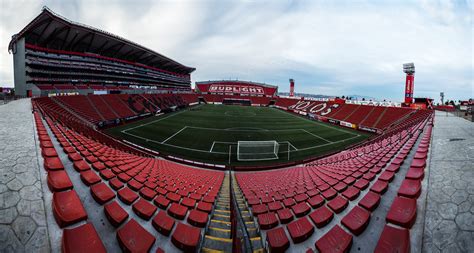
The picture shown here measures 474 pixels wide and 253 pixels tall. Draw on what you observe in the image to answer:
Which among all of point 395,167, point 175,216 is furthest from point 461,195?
point 175,216

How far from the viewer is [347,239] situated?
3.32 meters

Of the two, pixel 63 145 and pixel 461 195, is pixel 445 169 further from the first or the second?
pixel 63 145

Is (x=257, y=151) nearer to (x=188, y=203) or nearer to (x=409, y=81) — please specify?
(x=188, y=203)

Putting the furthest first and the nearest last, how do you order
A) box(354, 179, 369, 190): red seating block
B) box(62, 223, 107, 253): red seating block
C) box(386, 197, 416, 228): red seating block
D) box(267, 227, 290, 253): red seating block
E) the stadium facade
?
the stadium facade, box(354, 179, 369, 190): red seating block, box(267, 227, 290, 253): red seating block, box(386, 197, 416, 228): red seating block, box(62, 223, 107, 253): red seating block

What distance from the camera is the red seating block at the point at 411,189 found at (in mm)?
4070

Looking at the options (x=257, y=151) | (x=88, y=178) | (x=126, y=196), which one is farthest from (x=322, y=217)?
(x=257, y=151)

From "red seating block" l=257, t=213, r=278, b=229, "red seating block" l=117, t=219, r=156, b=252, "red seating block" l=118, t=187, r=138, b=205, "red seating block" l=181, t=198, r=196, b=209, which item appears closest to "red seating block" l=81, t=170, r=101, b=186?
"red seating block" l=118, t=187, r=138, b=205

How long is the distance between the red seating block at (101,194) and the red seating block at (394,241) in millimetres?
5172

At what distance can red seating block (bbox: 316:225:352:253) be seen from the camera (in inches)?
126

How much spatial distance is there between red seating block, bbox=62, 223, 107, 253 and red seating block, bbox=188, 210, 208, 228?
73.8 inches

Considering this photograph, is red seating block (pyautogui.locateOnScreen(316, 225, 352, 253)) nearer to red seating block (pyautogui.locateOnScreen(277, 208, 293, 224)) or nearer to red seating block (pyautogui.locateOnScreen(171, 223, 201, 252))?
red seating block (pyautogui.locateOnScreen(277, 208, 293, 224))

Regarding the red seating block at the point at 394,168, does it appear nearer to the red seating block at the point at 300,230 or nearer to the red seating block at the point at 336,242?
the red seating block at the point at 336,242

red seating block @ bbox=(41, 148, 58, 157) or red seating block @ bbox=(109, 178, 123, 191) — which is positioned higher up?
red seating block @ bbox=(41, 148, 58, 157)

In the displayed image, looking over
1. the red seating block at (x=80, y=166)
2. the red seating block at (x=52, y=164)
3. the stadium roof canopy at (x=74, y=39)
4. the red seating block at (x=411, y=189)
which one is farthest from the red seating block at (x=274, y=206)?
the stadium roof canopy at (x=74, y=39)
